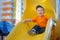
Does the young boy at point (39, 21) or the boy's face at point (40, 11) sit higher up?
the boy's face at point (40, 11)

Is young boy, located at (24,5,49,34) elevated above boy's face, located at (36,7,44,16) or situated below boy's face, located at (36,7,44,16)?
below

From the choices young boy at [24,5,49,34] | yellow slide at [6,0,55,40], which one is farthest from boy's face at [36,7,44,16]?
yellow slide at [6,0,55,40]

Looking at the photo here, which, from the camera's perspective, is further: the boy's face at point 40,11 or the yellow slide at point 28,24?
the boy's face at point 40,11

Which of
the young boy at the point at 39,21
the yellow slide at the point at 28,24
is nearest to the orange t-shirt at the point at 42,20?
the young boy at the point at 39,21

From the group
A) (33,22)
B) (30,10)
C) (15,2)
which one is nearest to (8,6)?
(15,2)

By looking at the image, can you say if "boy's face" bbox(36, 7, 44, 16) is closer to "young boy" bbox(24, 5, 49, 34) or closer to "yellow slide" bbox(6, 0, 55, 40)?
"young boy" bbox(24, 5, 49, 34)

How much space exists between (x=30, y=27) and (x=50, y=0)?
547 mm

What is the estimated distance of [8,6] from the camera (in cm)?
276

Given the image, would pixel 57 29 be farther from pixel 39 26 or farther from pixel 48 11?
pixel 48 11

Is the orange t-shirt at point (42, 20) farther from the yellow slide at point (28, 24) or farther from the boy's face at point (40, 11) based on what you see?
the yellow slide at point (28, 24)

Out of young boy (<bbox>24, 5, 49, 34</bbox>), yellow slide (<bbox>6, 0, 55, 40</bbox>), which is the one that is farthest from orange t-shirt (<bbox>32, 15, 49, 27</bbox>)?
yellow slide (<bbox>6, 0, 55, 40</bbox>)

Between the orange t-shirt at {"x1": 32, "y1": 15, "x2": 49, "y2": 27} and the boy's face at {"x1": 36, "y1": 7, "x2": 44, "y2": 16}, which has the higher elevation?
the boy's face at {"x1": 36, "y1": 7, "x2": 44, "y2": 16}

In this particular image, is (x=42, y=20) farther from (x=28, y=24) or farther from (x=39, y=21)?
(x=28, y=24)

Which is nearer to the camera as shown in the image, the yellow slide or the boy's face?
the yellow slide
